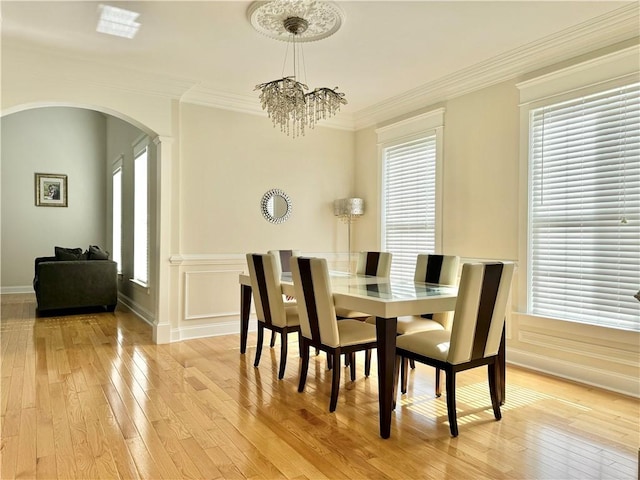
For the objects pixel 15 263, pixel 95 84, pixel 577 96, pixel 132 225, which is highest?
pixel 95 84

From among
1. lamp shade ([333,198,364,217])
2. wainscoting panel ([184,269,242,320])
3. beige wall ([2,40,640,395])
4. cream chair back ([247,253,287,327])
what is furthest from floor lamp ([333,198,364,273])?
cream chair back ([247,253,287,327])

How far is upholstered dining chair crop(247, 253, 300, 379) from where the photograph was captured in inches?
146

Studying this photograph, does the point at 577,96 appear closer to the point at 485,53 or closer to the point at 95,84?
the point at 485,53

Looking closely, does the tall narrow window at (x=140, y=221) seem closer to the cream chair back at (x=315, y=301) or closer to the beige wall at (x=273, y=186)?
the beige wall at (x=273, y=186)

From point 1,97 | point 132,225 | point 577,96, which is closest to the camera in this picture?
point 577,96

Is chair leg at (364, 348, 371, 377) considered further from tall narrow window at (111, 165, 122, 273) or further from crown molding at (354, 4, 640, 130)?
tall narrow window at (111, 165, 122, 273)

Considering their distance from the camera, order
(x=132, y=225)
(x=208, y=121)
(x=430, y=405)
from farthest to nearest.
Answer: (x=132, y=225)
(x=208, y=121)
(x=430, y=405)

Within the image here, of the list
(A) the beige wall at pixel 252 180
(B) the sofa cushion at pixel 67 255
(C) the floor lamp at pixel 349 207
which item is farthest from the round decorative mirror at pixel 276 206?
(B) the sofa cushion at pixel 67 255

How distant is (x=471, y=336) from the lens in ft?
8.64

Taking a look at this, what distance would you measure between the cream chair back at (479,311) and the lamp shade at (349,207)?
3208 millimetres

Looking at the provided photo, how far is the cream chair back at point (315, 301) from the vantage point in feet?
9.61

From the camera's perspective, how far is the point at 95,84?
442cm

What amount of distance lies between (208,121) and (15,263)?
19.8ft

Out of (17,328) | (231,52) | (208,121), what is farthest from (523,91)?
(17,328)
